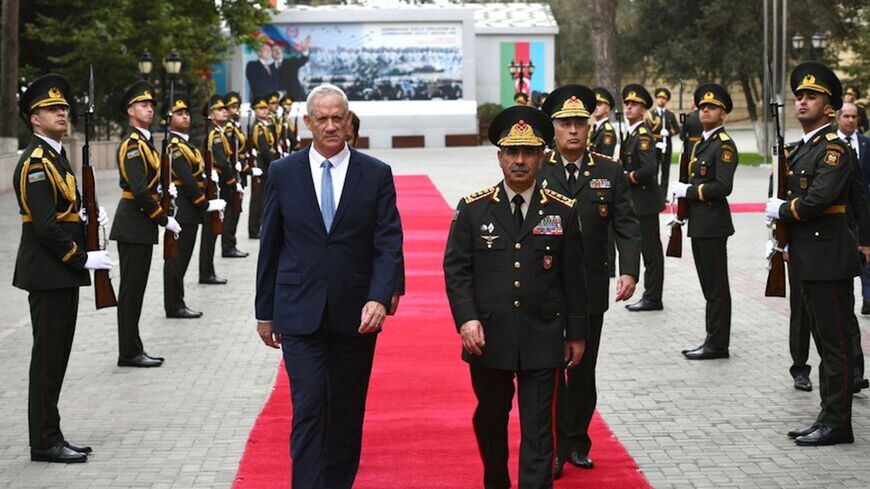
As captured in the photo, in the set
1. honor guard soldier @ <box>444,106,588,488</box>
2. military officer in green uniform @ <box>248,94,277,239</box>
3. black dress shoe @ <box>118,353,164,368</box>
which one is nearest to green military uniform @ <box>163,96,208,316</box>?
black dress shoe @ <box>118,353,164,368</box>

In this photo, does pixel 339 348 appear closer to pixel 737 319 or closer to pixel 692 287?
pixel 737 319

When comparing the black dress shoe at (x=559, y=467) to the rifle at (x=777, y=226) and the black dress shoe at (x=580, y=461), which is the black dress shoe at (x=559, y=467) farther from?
the rifle at (x=777, y=226)

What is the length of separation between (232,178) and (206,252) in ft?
5.06

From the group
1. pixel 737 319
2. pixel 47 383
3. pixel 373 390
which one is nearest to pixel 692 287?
pixel 737 319

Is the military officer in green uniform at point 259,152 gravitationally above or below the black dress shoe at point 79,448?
above

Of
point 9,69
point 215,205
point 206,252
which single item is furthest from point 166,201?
point 9,69

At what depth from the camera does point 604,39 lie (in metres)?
48.9

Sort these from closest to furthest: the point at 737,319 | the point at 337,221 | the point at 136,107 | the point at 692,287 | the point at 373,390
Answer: the point at 337,221 < the point at 373,390 < the point at 136,107 < the point at 737,319 < the point at 692,287

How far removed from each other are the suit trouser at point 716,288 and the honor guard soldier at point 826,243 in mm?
2563

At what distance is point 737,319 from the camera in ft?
43.1

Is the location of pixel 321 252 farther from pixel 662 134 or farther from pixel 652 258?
pixel 662 134

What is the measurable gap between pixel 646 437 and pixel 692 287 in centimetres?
721

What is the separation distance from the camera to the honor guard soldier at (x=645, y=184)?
13141mm

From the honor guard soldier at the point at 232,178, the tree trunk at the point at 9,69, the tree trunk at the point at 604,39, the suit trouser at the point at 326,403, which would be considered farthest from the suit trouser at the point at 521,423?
the tree trunk at the point at 604,39
